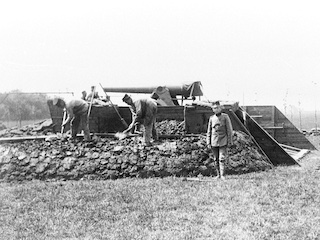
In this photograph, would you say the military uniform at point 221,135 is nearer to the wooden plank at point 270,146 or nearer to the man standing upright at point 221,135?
the man standing upright at point 221,135

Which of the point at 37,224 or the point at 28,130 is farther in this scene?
the point at 28,130

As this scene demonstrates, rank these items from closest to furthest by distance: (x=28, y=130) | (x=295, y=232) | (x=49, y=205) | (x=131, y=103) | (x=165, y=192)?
(x=295, y=232)
(x=49, y=205)
(x=165, y=192)
(x=131, y=103)
(x=28, y=130)

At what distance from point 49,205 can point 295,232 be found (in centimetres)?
381

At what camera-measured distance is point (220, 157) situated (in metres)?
9.12

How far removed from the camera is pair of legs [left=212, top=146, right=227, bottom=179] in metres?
9.06

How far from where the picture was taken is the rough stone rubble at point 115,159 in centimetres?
979

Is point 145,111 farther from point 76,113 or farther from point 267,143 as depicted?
point 267,143

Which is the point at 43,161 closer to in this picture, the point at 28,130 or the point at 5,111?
the point at 28,130

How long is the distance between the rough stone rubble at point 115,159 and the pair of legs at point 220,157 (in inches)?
22.6

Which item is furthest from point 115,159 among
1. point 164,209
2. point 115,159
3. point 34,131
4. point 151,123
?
point 34,131

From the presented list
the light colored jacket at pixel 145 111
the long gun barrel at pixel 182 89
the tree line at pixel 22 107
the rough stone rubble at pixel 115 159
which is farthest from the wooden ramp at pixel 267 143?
the tree line at pixel 22 107

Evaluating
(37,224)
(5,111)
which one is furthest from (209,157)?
(5,111)

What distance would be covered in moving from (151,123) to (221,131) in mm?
2309

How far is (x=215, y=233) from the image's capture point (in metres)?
4.94
